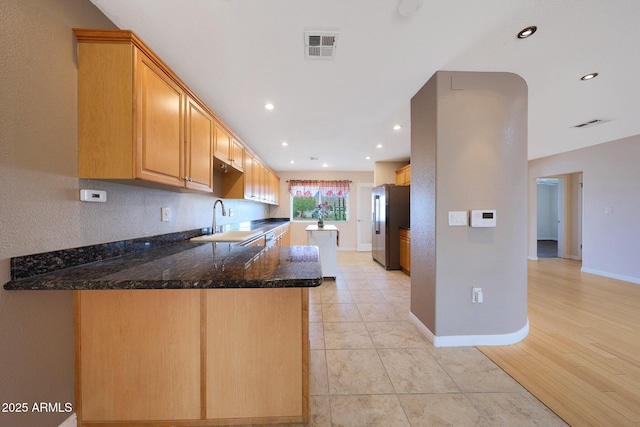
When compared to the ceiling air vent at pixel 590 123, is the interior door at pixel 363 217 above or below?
below

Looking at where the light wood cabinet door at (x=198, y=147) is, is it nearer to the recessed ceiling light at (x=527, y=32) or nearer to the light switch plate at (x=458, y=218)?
the light switch plate at (x=458, y=218)

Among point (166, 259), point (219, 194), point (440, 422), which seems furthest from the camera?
point (219, 194)

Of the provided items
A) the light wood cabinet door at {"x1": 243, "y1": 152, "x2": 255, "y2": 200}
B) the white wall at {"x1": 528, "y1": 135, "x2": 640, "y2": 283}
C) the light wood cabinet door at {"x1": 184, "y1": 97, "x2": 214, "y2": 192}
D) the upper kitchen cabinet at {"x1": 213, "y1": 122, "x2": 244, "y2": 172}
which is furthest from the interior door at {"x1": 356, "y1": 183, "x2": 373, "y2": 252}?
the light wood cabinet door at {"x1": 184, "y1": 97, "x2": 214, "y2": 192}

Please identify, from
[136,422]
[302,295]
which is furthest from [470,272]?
[136,422]

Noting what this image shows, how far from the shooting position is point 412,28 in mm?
1589

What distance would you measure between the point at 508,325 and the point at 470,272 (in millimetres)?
622

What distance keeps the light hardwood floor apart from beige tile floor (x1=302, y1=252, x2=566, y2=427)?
0.17m

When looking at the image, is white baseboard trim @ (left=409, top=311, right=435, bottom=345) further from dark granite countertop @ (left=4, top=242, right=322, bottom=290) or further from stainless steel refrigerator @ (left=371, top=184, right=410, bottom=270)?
stainless steel refrigerator @ (left=371, top=184, right=410, bottom=270)

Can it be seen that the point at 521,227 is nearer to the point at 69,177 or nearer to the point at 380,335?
the point at 380,335

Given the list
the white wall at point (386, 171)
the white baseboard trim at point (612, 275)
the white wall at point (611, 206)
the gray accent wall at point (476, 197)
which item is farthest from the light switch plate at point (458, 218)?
the white baseboard trim at point (612, 275)

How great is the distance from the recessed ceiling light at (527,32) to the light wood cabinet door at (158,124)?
253 centimetres

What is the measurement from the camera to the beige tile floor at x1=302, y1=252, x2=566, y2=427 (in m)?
1.41

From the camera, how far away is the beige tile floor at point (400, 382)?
141 centimetres

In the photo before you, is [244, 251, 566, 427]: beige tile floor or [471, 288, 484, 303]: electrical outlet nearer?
[244, 251, 566, 427]: beige tile floor
